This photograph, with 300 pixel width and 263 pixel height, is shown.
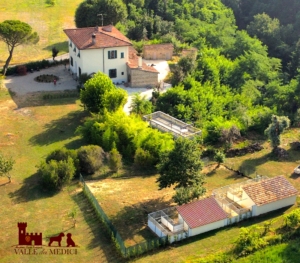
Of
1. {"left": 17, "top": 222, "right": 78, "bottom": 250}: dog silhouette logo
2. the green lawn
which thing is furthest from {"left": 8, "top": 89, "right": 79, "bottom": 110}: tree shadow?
the green lawn

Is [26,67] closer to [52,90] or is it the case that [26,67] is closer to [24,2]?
[52,90]

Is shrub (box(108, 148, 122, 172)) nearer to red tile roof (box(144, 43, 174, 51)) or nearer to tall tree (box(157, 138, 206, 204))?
tall tree (box(157, 138, 206, 204))

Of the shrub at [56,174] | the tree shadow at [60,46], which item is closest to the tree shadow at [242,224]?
the shrub at [56,174]

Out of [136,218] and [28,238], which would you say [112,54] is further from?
[28,238]

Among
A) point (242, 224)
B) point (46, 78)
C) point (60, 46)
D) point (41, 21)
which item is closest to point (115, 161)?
point (242, 224)

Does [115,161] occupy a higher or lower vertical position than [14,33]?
lower

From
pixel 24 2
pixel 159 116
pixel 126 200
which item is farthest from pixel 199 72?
pixel 24 2
